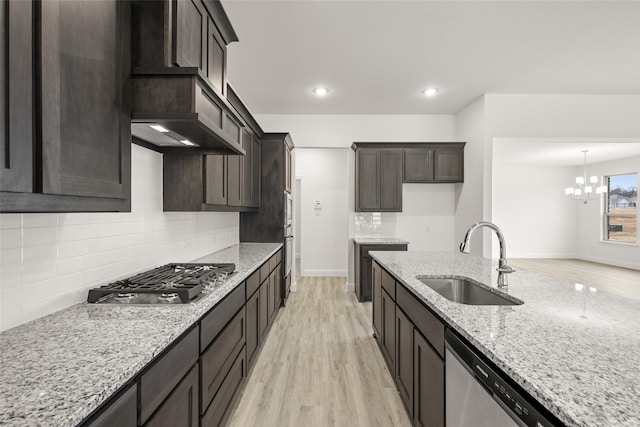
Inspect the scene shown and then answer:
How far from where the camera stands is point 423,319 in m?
1.58

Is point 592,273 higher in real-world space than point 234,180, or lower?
lower

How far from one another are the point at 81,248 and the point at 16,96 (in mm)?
964

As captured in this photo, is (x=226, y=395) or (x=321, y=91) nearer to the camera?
(x=226, y=395)

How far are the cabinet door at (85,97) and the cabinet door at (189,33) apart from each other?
0.65ft

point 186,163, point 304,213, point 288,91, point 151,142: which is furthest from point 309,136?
point 151,142

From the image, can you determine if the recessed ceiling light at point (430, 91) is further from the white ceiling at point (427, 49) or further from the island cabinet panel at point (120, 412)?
the island cabinet panel at point (120, 412)

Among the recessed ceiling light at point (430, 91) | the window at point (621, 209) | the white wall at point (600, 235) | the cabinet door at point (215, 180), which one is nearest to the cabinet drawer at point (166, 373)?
the cabinet door at point (215, 180)

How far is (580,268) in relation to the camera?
7637 millimetres

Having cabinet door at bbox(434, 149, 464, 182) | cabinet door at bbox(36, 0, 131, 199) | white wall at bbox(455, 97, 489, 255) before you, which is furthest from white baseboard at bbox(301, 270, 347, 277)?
cabinet door at bbox(36, 0, 131, 199)

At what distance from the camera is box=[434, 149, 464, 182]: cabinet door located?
4969 millimetres

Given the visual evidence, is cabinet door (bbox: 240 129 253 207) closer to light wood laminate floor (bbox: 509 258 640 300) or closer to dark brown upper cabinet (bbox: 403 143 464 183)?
dark brown upper cabinet (bbox: 403 143 464 183)

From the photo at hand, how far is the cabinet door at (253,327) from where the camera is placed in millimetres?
2363

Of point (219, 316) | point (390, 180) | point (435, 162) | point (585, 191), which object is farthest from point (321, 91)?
point (585, 191)

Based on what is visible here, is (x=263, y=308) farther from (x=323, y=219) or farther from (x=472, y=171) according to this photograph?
(x=323, y=219)
